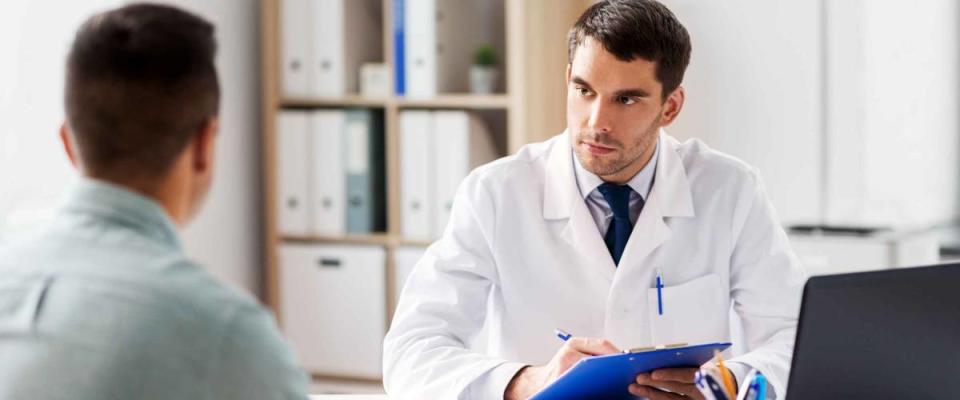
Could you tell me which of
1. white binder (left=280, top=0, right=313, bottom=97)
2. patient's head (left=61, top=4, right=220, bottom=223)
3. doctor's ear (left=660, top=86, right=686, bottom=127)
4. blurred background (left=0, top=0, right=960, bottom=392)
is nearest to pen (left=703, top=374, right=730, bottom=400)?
patient's head (left=61, top=4, right=220, bottom=223)

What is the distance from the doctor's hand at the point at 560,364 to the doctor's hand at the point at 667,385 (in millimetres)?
64

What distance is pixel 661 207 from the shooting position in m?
2.06

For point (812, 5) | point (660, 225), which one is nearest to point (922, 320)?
point (660, 225)

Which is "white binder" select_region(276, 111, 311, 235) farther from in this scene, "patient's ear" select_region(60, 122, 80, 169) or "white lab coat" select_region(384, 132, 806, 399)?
"patient's ear" select_region(60, 122, 80, 169)

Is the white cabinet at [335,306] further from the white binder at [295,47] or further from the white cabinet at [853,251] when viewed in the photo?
the white cabinet at [853,251]

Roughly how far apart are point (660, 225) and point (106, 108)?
117cm

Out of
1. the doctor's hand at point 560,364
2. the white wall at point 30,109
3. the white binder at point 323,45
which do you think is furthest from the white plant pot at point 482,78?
the doctor's hand at point 560,364

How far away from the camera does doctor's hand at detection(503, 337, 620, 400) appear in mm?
1677

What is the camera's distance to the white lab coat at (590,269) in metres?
2.00

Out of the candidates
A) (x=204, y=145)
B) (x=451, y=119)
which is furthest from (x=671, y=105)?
(x=451, y=119)

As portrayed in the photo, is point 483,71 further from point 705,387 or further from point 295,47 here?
point 705,387

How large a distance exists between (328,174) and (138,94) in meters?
2.76

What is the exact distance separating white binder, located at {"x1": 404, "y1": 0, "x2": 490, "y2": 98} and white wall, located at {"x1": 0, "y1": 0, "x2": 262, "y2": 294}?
0.61m

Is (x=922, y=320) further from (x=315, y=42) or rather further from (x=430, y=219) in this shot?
(x=315, y=42)
